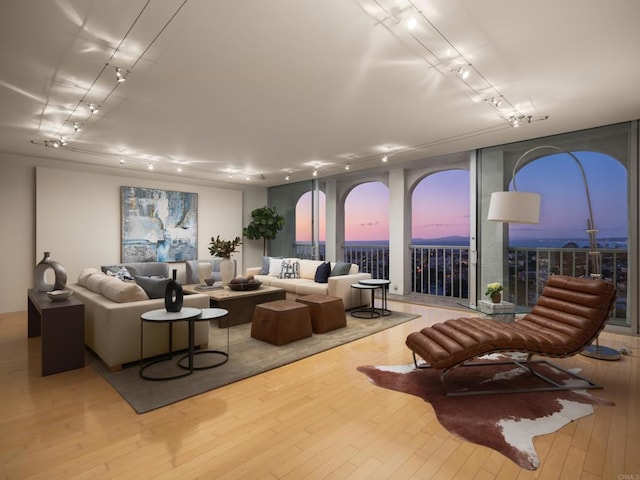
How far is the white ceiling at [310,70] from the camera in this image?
86.6 inches

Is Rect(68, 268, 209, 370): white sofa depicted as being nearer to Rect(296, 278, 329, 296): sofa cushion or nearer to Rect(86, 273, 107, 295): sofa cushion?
Rect(86, 273, 107, 295): sofa cushion

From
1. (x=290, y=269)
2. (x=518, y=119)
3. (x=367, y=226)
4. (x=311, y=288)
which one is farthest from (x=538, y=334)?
(x=367, y=226)

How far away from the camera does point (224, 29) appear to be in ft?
7.75

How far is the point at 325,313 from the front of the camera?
4340 mm

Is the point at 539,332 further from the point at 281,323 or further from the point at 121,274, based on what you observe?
the point at 121,274

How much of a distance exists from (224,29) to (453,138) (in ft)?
12.1

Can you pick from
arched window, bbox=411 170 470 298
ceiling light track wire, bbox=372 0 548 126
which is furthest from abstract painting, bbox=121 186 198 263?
ceiling light track wire, bbox=372 0 548 126

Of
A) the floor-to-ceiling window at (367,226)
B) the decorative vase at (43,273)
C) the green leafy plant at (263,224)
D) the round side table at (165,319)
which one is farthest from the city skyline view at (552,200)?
the decorative vase at (43,273)

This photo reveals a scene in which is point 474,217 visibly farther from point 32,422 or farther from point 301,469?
point 32,422

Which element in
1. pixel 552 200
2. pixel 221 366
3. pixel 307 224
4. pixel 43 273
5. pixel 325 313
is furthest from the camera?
pixel 307 224

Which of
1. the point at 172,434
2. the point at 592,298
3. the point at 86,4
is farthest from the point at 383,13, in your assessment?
the point at 172,434

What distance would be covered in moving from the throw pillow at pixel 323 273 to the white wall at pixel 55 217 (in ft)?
13.5

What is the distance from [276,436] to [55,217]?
617cm

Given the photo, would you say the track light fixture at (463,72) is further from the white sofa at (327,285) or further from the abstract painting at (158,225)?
→ the abstract painting at (158,225)
